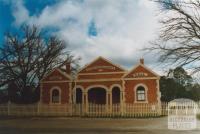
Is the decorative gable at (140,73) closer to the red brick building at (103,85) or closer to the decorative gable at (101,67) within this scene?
the red brick building at (103,85)

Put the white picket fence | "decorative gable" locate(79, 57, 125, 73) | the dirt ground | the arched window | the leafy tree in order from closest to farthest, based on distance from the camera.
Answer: the dirt ground → the white picket fence → "decorative gable" locate(79, 57, 125, 73) → the arched window → the leafy tree

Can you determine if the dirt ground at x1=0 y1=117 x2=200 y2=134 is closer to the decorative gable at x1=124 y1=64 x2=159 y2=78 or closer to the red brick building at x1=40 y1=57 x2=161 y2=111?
the red brick building at x1=40 y1=57 x2=161 y2=111

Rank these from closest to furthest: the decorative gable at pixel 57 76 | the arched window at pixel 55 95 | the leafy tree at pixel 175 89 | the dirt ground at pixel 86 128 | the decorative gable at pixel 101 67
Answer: the dirt ground at pixel 86 128 → the decorative gable at pixel 101 67 → the decorative gable at pixel 57 76 → the arched window at pixel 55 95 → the leafy tree at pixel 175 89

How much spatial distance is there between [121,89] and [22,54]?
39.8 feet

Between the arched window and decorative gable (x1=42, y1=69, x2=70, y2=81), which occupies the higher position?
decorative gable (x1=42, y1=69, x2=70, y2=81)

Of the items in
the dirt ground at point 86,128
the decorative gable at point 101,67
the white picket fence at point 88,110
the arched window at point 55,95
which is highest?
the decorative gable at point 101,67

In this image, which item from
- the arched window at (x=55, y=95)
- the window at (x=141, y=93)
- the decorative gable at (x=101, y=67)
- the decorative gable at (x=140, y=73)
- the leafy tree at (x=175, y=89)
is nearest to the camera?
the decorative gable at (x=140, y=73)

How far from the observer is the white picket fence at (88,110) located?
122ft

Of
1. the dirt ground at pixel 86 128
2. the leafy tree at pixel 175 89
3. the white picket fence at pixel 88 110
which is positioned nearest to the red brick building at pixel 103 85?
the white picket fence at pixel 88 110

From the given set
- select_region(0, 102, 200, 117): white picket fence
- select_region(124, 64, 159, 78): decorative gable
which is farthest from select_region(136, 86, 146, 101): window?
select_region(124, 64, 159, 78): decorative gable

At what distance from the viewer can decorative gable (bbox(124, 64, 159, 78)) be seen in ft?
127

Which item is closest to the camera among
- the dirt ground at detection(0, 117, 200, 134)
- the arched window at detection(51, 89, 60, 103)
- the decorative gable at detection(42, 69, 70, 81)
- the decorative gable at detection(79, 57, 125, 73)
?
the dirt ground at detection(0, 117, 200, 134)

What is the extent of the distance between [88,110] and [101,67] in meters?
4.60

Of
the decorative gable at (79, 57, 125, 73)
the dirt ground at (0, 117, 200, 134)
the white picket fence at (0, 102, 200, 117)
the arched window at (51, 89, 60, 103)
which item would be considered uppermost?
the decorative gable at (79, 57, 125, 73)
